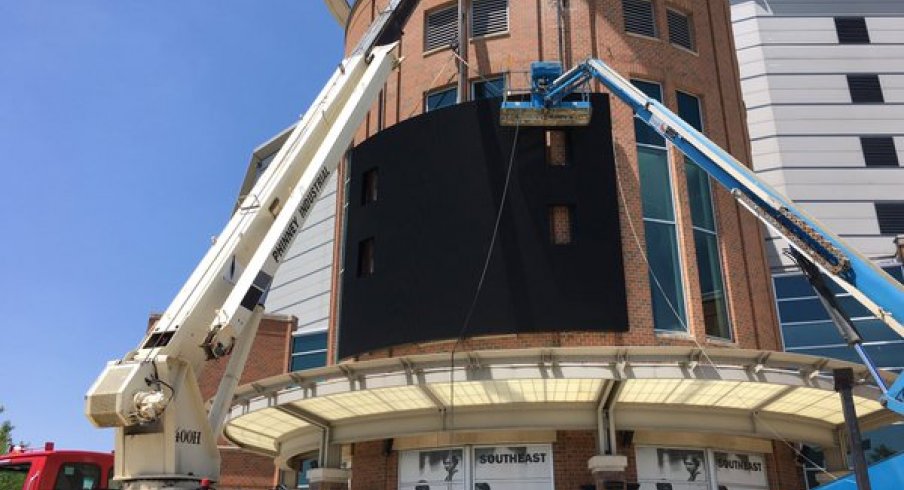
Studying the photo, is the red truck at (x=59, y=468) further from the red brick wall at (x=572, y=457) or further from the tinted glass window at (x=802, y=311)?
the tinted glass window at (x=802, y=311)

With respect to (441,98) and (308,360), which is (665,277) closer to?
(441,98)

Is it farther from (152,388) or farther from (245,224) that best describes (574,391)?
(152,388)

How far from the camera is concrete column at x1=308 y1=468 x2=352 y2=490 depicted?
1791 centimetres

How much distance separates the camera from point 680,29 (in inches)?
953

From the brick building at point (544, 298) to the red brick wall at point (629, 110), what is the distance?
2.8 inches

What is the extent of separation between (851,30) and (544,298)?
32.7 metres

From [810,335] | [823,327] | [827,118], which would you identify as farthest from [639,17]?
[827,118]

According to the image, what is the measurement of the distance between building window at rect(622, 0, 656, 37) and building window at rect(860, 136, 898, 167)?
1926cm

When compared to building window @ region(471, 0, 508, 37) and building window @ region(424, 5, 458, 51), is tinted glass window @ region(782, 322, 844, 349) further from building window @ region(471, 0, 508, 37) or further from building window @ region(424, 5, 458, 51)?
building window @ region(424, 5, 458, 51)

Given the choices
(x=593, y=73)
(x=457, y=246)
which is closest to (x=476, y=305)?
(x=457, y=246)

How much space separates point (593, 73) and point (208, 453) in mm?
13888

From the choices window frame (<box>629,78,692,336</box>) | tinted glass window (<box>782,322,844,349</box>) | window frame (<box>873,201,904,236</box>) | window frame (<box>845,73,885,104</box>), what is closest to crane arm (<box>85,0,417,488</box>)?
window frame (<box>629,78,692,336</box>)

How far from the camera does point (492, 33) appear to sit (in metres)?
23.2

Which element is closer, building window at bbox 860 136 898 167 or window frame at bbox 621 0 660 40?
window frame at bbox 621 0 660 40
